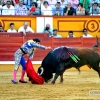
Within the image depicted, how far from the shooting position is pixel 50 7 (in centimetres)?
1402

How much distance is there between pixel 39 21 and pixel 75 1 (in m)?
1.34

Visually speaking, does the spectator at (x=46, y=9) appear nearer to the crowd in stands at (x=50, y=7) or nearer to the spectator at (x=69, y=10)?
the crowd in stands at (x=50, y=7)

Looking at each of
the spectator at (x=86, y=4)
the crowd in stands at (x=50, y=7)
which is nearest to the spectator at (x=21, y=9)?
the crowd in stands at (x=50, y=7)

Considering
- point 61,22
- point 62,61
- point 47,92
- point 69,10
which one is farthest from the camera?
point 61,22

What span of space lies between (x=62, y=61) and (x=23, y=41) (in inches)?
178

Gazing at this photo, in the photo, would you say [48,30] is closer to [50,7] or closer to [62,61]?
[50,7]

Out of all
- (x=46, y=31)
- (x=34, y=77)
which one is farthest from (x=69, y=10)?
(x=34, y=77)

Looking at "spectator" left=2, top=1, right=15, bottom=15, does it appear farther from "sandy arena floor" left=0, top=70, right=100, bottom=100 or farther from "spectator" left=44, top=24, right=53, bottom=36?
"sandy arena floor" left=0, top=70, right=100, bottom=100

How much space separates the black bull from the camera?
9.55 metres

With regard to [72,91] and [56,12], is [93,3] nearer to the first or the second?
[56,12]

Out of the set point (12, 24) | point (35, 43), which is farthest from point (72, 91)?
point (12, 24)

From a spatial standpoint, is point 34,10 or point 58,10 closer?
point 34,10

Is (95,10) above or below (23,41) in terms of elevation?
above

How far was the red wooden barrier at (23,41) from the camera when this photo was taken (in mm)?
13891
